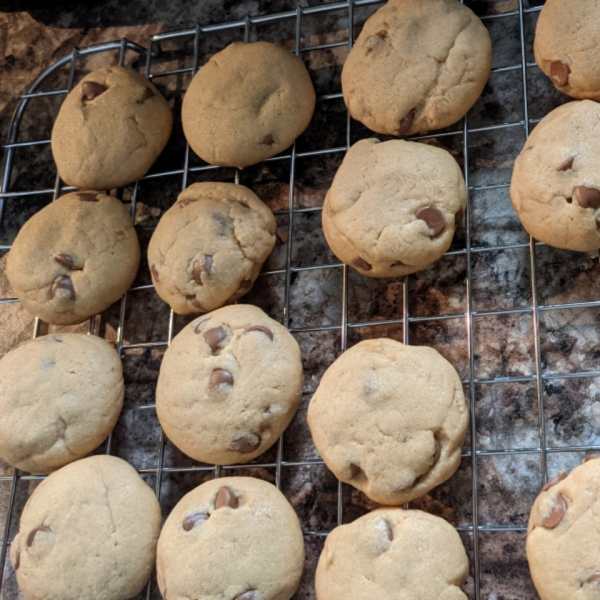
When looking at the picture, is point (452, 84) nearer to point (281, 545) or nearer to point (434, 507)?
point (434, 507)

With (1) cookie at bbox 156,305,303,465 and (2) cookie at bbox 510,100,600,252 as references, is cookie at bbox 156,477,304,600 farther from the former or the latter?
(2) cookie at bbox 510,100,600,252

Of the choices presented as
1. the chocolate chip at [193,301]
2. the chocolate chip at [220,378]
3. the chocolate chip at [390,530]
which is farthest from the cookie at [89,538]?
the chocolate chip at [390,530]

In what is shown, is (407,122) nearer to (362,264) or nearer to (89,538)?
(362,264)

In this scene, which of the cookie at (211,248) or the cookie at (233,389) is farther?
the cookie at (211,248)

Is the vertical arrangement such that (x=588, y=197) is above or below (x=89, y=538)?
above

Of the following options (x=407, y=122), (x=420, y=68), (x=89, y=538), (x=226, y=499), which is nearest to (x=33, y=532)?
(x=89, y=538)

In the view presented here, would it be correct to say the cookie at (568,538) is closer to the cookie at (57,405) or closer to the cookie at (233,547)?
the cookie at (233,547)
